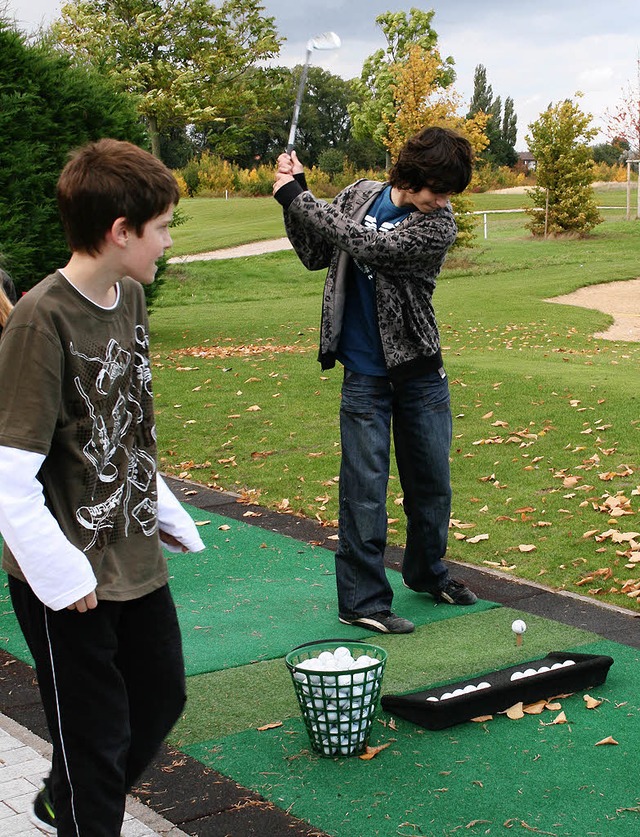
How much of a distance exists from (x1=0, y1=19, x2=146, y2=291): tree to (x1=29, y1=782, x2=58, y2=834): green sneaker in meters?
10.5

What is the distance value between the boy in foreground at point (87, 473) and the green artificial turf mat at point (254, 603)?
1.99 m

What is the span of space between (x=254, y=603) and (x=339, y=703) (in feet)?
6.23

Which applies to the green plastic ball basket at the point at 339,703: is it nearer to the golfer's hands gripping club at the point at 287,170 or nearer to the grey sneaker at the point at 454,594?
the grey sneaker at the point at 454,594

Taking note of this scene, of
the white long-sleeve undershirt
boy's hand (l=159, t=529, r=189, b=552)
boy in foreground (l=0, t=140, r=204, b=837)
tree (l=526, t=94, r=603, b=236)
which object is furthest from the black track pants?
tree (l=526, t=94, r=603, b=236)

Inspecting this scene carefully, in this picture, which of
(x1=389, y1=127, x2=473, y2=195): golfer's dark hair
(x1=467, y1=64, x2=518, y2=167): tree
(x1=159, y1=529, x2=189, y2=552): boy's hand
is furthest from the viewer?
(x1=467, y1=64, x2=518, y2=167): tree

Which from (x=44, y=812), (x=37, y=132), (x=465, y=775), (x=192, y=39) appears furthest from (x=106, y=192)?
(x=192, y=39)

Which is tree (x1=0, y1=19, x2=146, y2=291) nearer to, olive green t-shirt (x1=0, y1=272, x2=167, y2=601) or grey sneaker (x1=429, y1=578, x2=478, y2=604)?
grey sneaker (x1=429, y1=578, x2=478, y2=604)

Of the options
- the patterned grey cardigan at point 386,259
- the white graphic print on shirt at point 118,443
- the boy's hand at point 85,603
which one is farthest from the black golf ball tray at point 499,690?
the boy's hand at point 85,603

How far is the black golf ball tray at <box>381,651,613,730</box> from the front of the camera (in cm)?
388

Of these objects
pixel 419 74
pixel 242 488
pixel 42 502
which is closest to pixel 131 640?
pixel 42 502

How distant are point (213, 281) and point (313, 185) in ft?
80.9

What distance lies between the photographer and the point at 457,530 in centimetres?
677

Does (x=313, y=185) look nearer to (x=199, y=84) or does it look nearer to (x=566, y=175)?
(x=199, y=84)

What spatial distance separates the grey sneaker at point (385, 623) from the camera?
16.1 ft
